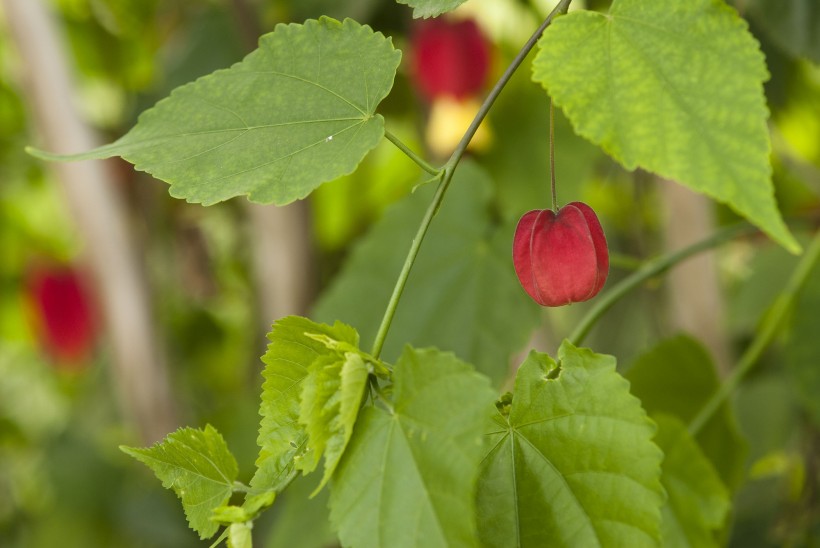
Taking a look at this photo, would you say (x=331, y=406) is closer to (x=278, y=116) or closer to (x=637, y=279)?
(x=278, y=116)

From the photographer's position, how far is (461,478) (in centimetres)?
23

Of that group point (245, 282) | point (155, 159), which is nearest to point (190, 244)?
point (245, 282)

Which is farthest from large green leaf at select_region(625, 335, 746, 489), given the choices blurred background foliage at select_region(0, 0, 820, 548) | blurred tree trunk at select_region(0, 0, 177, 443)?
blurred tree trunk at select_region(0, 0, 177, 443)

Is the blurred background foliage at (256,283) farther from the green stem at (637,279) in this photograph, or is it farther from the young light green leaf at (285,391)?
the young light green leaf at (285,391)

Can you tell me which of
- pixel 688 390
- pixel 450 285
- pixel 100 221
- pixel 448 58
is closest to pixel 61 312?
pixel 100 221

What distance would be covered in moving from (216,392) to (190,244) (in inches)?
12.7

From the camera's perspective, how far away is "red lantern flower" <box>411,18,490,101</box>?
0.78m

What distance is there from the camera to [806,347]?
52 cm

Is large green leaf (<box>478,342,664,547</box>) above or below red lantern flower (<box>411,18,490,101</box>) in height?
below

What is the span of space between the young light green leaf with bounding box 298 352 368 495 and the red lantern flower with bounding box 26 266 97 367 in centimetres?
89

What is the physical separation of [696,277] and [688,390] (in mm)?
215

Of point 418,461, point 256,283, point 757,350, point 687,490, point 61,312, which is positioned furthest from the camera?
point 61,312

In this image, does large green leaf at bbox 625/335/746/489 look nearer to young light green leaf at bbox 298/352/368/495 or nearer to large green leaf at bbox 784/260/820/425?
large green leaf at bbox 784/260/820/425

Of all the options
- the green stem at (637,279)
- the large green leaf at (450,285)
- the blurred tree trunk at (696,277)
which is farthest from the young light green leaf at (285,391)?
the blurred tree trunk at (696,277)
